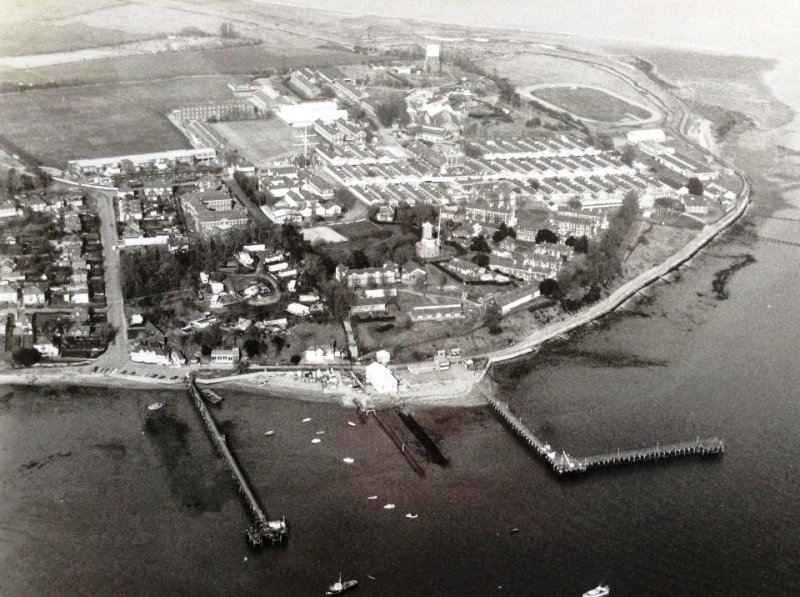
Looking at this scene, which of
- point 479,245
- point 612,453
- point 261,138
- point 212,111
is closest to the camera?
point 612,453

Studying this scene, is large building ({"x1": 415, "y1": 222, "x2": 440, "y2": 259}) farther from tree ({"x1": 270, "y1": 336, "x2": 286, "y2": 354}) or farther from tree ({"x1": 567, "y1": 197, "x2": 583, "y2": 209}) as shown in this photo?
tree ({"x1": 270, "y1": 336, "x2": 286, "y2": 354})

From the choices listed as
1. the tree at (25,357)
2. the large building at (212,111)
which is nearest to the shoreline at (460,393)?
the tree at (25,357)

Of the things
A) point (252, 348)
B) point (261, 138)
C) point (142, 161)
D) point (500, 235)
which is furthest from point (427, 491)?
point (261, 138)

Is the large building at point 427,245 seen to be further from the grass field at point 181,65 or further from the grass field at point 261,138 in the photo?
the grass field at point 181,65

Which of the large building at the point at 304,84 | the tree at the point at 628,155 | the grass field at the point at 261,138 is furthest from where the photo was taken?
the large building at the point at 304,84

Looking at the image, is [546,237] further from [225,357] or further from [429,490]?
[429,490]
